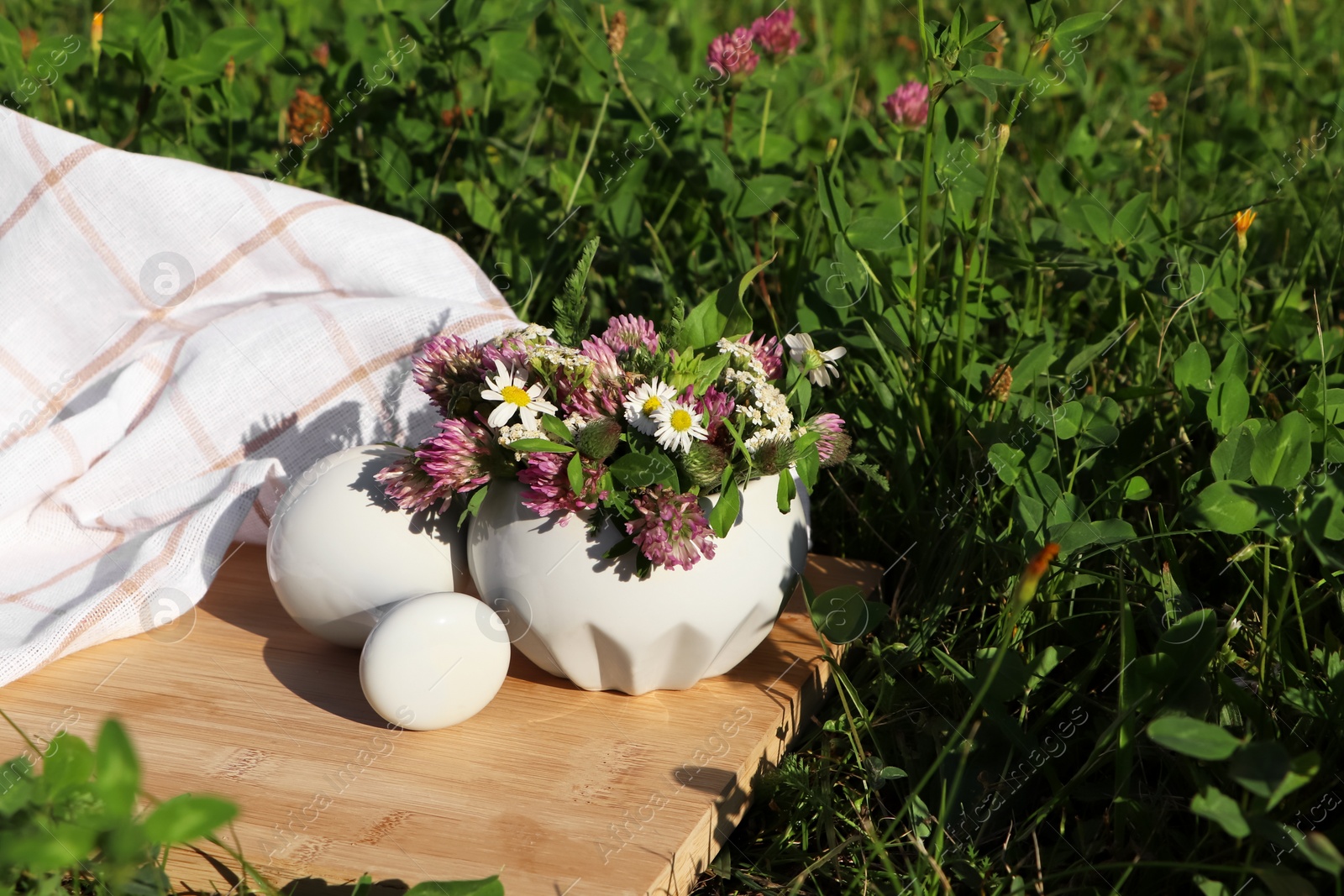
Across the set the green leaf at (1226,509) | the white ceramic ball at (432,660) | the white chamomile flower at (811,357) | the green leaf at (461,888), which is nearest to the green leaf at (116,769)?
the green leaf at (461,888)

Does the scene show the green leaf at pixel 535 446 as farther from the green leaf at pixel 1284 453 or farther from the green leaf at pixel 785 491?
the green leaf at pixel 1284 453

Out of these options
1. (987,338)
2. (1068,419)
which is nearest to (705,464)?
(1068,419)

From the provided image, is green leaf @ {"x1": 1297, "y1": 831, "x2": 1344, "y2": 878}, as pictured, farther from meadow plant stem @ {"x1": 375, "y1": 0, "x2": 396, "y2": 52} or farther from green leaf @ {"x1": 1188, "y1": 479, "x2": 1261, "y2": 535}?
meadow plant stem @ {"x1": 375, "y1": 0, "x2": 396, "y2": 52}

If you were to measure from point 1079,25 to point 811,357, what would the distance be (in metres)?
0.49

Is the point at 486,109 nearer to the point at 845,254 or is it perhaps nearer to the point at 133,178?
the point at 133,178

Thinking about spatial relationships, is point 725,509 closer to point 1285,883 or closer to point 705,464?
point 705,464

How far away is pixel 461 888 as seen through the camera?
957 millimetres

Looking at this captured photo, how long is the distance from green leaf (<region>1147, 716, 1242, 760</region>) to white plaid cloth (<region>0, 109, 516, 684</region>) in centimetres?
98

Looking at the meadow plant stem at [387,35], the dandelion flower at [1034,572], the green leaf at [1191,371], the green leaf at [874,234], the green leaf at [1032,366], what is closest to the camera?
the dandelion flower at [1034,572]

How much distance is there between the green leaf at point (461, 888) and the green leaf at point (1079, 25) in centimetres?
102

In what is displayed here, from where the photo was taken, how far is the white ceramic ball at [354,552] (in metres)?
1.24

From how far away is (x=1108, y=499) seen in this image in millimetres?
1366

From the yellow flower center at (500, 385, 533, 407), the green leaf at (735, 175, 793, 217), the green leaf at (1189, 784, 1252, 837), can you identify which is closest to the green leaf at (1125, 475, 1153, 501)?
the green leaf at (1189, 784, 1252, 837)

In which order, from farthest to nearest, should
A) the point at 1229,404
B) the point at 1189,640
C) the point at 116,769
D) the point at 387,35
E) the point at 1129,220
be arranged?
the point at 387,35, the point at 1129,220, the point at 1229,404, the point at 1189,640, the point at 116,769
